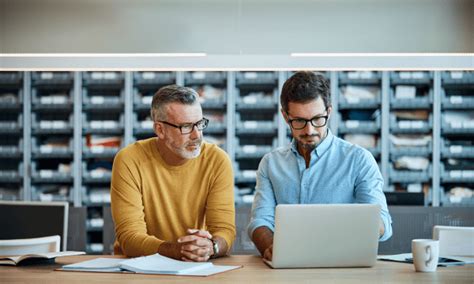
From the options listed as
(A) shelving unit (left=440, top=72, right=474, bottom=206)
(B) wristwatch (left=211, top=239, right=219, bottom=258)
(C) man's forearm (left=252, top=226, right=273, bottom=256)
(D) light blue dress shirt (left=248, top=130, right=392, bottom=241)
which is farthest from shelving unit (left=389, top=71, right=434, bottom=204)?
(B) wristwatch (left=211, top=239, right=219, bottom=258)

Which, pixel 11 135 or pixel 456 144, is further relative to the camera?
pixel 11 135

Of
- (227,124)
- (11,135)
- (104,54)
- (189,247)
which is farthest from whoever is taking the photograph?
(11,135)

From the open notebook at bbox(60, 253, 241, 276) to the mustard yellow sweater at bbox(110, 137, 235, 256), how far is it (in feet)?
1.40

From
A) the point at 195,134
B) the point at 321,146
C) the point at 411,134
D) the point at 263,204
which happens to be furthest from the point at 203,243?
the point at 411,134

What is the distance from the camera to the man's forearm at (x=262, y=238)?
2.56 m

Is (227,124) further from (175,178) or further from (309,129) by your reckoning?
(309,129)

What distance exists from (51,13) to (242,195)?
312 cm

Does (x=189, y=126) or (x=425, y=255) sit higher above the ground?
(x=189, y=126)

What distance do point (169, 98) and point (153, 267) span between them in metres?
0.81

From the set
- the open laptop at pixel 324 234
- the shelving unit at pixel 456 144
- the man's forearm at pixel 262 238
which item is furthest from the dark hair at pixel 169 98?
the shelving unit at pixel 456 144

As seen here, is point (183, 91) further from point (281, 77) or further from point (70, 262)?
point (281, 77)

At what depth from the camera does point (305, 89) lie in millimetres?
2664

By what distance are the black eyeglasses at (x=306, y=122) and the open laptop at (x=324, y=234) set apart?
1.75 ft

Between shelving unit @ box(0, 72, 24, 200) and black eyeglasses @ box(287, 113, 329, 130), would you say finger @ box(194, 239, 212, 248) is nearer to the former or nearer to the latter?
black eyeglasses @ box(287, 113, 329, 130)
